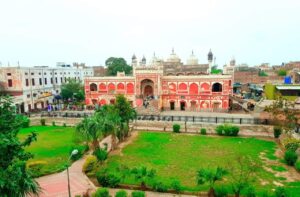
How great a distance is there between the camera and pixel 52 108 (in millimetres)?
41781

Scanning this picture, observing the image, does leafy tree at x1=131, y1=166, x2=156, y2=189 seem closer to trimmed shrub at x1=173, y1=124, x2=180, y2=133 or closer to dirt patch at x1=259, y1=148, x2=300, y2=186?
dirt patch at x1=259, y1=148, x2=300, y2=186

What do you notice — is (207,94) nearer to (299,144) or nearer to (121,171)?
(299,144)

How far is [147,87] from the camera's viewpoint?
43.7 meters

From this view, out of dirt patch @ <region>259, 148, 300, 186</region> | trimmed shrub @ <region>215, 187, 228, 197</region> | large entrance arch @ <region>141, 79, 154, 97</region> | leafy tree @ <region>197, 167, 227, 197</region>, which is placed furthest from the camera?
large entrance arch @ <region>141, 79, 154, 97</region>

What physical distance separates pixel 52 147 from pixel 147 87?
74.4 ft

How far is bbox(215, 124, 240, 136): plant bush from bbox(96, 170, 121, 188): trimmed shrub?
603 inches

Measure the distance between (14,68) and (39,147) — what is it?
21816 mm

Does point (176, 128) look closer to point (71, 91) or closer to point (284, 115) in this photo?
point (284, 115)

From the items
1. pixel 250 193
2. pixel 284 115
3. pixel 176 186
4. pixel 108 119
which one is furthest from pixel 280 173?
pixel 108 119

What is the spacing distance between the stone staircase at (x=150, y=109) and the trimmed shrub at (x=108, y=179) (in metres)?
21.4

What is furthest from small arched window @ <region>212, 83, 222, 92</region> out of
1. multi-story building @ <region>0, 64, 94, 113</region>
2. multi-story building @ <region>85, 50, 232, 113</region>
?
multi-story building @ <region>0, 64, 94, 113</region>

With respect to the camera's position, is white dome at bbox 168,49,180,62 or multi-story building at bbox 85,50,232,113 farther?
white dome at bbox 168,49,180,62

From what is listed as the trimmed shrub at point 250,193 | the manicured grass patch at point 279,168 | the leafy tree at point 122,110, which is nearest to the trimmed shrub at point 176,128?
the leafy tree at point 122,110

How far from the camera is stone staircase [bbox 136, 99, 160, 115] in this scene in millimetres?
36494
